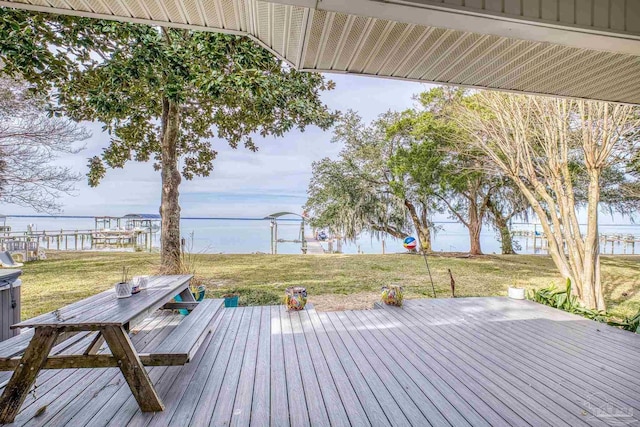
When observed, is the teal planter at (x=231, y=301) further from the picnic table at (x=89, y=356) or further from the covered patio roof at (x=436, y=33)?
the covered patio roof at (x=436, y=33)

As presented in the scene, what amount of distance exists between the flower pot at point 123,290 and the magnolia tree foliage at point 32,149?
676 centimetres

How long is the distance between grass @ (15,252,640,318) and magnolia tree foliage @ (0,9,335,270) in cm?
176

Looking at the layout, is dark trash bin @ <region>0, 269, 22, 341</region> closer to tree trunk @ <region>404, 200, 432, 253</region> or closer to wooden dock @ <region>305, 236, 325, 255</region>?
tree trunk @ <region>404, 200, 432, 253</region>

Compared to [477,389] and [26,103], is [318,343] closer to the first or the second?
[477,389]

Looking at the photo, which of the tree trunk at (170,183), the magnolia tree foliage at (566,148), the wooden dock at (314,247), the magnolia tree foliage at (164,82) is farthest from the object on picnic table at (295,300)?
the wooden dock at (314,247)

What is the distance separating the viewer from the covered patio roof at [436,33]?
158 centimetres

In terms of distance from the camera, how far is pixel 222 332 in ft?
10.2

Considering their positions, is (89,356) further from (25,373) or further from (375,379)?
(375,379)

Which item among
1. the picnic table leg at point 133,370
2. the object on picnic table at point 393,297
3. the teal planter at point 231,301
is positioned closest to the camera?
the picnic table leg at point 133,370

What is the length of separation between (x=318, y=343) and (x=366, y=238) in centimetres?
→ 969

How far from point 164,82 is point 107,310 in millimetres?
3398

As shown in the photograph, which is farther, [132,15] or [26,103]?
[26,103]

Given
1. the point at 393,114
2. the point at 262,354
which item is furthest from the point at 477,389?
the point at 393,114

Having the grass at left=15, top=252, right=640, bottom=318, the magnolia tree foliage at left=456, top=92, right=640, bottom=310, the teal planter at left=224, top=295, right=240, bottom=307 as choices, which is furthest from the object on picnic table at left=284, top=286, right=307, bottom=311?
the magnolia tree foliage at left=456, top=92, right=640, bottom=310
